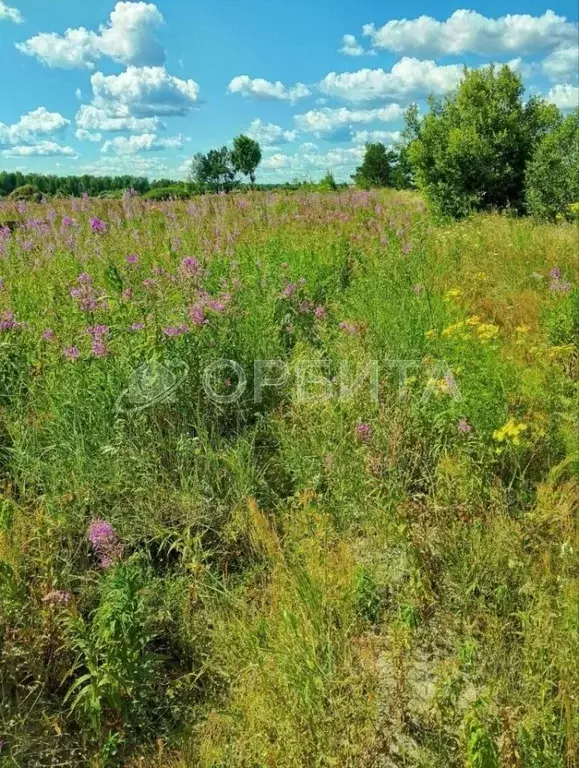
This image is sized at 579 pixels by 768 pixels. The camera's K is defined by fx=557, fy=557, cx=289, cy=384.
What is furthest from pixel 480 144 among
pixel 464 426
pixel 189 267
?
pixel 464 426

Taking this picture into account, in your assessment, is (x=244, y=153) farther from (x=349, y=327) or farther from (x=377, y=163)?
(x=349, y=327)

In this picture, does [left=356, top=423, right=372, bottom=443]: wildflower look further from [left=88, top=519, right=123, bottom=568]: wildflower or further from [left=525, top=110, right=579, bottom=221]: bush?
[left=525, top=110, right=579, bottom=221]: bush

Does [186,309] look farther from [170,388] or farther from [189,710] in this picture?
[189,710]

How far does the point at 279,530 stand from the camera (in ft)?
9.27

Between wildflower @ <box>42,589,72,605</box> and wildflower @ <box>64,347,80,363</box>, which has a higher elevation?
wildflower @ <box>64,347,80,363</box>

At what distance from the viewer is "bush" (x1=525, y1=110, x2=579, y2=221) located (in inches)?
458

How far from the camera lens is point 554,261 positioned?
6.22m

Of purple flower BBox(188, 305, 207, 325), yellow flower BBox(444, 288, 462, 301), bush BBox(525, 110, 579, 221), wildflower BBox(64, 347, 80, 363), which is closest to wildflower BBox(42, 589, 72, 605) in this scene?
wildflower BBox(64, 347, 80, 363)

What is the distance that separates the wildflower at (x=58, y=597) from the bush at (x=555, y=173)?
1200cm

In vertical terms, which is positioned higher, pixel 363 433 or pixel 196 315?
pixel 196 315

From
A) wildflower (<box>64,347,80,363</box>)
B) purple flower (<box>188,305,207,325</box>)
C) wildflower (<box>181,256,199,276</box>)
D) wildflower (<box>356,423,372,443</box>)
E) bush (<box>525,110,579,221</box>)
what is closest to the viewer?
wildflower (<box>356,423,372,443</box>)

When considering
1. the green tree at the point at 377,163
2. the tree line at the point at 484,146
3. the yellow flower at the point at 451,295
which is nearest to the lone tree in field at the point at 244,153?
the green tree at the point at 377,163

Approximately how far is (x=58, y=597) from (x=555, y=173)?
12.9 meters

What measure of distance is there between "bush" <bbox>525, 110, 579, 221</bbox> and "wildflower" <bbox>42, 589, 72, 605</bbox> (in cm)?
1200
